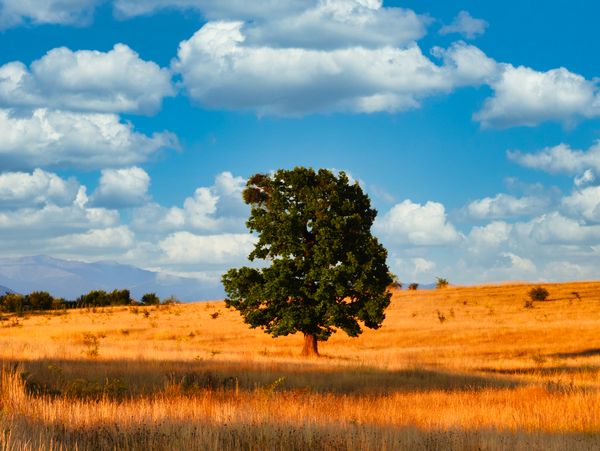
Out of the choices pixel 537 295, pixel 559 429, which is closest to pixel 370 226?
pixel 559 429

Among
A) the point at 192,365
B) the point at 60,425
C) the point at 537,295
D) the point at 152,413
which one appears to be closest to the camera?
the point at 60,425

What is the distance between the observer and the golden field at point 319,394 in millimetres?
10617

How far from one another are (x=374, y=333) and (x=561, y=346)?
46.9 feet

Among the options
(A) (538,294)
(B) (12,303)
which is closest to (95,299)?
(B) (12,303)

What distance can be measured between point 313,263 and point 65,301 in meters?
71.8

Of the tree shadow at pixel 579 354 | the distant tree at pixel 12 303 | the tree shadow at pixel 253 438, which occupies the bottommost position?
the tree shadow at pixel 579 354

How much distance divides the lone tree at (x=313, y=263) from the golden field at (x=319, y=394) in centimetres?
404

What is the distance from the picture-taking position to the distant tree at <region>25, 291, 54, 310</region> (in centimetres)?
→ 9500

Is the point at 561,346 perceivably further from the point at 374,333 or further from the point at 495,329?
the point at 374,333

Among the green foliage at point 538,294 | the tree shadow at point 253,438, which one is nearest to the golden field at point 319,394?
the tree shadow at point 253,438

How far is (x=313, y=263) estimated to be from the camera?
36719 millimetres

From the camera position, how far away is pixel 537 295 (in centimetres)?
7325

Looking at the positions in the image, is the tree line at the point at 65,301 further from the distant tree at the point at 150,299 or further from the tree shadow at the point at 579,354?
the tree shadow at the point at 579,354

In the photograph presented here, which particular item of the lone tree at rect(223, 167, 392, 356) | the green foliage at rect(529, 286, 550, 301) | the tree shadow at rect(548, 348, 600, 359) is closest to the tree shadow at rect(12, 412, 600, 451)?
the lone tree at rect(223, 167, 392, 356)
